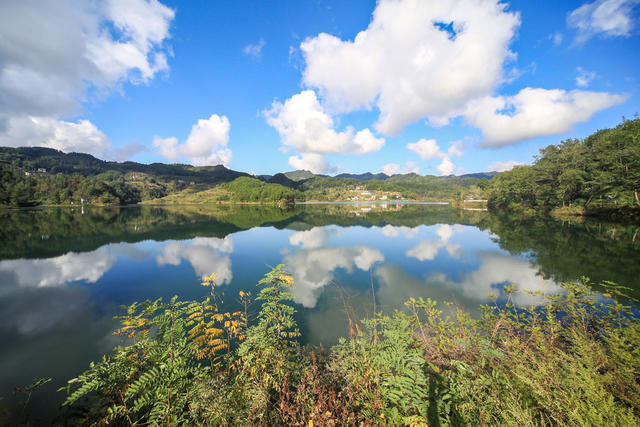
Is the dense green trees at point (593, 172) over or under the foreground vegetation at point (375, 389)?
over

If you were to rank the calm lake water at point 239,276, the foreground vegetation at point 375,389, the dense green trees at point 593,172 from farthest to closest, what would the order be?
the dense green trees at point 593,172
the calm lake water at point 239,276
the foreground vegetation at point 375,389

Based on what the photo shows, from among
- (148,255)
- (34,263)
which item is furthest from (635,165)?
(34,263)

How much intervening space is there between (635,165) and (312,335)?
169ft

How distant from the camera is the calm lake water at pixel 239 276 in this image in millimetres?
7176

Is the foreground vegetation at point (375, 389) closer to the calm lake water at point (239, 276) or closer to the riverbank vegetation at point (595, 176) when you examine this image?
the calm lake water at point (239, 276)

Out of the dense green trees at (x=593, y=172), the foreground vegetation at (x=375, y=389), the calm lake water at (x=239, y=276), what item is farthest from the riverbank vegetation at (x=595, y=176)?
the foreground vegetation at (x=375, y=389)

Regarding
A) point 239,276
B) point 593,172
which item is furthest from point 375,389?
point 593,172

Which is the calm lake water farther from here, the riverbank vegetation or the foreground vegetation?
the riverbank vegetation

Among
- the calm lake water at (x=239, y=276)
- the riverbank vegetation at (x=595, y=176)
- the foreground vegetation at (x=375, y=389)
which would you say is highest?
the riverbank vegetation at (x=595, y=176)

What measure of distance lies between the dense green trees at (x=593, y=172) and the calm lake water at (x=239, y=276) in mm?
16134

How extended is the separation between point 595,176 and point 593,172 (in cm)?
73

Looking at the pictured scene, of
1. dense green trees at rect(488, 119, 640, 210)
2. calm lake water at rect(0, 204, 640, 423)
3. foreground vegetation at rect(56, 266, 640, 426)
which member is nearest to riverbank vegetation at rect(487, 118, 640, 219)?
dense green trees at rect(488, 119, 640, 210)

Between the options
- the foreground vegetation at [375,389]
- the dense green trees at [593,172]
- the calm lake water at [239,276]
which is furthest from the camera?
the dense green trees at [593,172]

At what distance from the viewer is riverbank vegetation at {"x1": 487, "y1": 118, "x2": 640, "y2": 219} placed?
3231 centimetres
